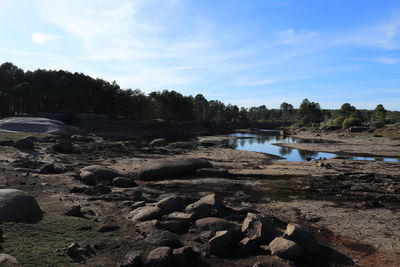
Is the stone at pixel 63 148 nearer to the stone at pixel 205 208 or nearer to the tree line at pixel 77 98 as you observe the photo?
the stone at pixel 205 208

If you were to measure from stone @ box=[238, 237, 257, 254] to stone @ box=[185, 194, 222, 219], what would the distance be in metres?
2.36

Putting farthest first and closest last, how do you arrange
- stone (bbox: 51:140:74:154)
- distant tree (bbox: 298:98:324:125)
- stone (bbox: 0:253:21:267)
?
1. distant tree (bbox: 298:98:324:125)
2. stone (bbox: 51:140:74:154)
3. stone (bbox: 0:253:21:267)

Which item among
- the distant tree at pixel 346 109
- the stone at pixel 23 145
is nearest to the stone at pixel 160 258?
the stone at pixel 23 145

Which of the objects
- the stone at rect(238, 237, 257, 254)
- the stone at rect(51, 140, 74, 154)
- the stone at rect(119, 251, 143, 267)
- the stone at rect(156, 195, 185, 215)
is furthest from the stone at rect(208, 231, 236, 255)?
the stone at rect(51, 140, 74, 154)

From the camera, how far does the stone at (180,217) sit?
33.7 feet

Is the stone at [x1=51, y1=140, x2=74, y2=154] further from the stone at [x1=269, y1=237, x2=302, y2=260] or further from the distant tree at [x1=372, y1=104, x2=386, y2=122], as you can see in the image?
the distant tree at [x1=372, y1=104, x2=386, y2=122]

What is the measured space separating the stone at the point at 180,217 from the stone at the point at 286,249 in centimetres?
296

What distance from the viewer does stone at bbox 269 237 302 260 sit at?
8.25 metres

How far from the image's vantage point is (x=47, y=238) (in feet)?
27.5

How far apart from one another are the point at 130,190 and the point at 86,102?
2776 inches

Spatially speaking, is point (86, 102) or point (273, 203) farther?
point (86, 102)

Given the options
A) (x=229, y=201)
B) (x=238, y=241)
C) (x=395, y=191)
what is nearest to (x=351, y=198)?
(x=395, y=191)

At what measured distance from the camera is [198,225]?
1010cm

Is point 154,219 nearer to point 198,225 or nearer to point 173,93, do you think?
point 198,225
